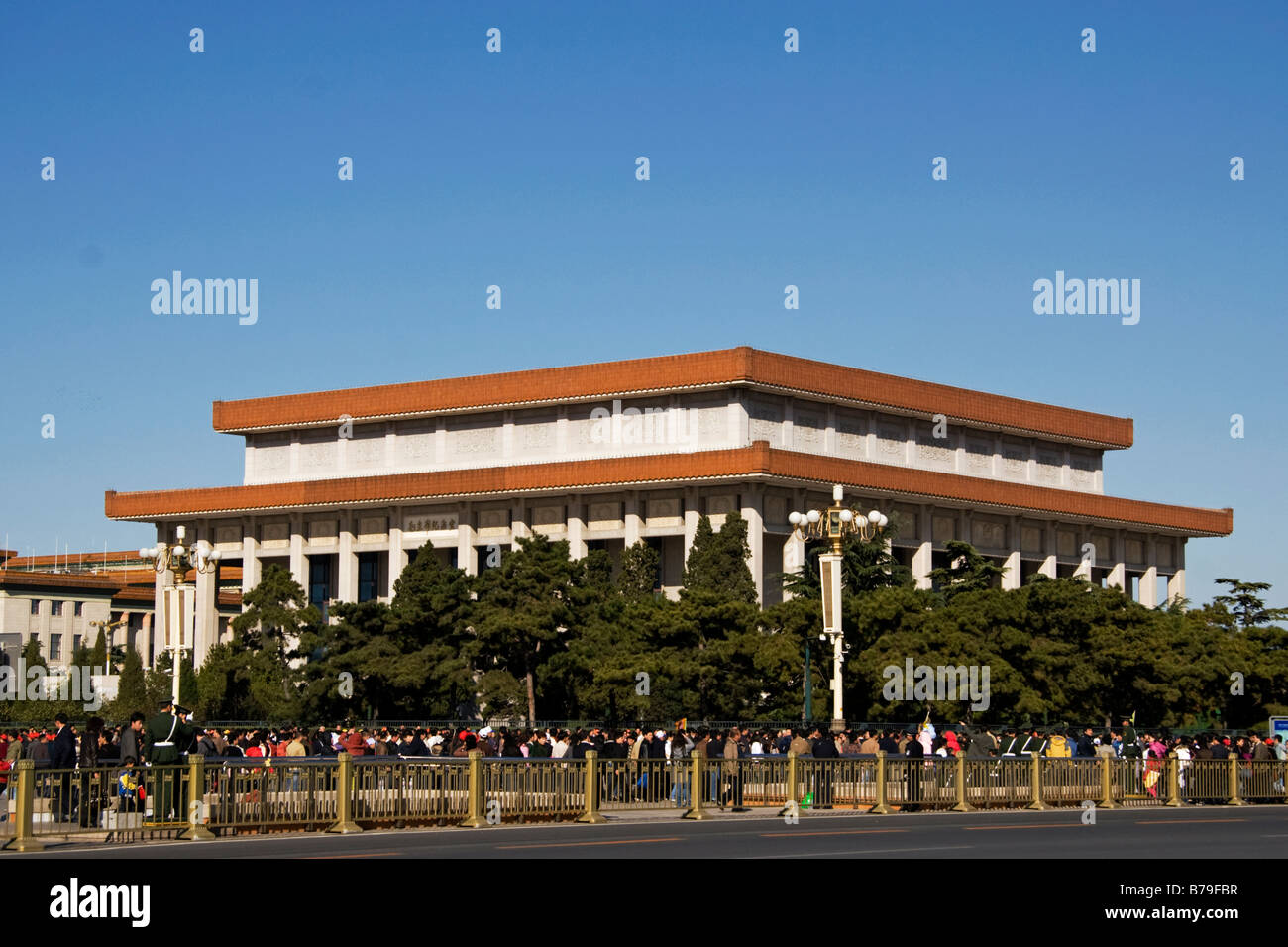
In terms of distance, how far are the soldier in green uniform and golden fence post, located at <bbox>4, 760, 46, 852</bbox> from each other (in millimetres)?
1844

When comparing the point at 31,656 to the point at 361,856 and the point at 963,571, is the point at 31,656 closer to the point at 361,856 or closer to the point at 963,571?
the point at 963,571

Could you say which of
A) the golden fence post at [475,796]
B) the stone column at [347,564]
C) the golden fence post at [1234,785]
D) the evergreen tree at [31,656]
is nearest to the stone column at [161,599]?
the evergreen tree at [31,656]

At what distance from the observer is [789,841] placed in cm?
2219

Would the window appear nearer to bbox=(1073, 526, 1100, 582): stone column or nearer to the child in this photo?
bbox=(1073, 526, 1100, 582): stone column

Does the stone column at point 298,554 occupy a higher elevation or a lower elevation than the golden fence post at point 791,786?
higher

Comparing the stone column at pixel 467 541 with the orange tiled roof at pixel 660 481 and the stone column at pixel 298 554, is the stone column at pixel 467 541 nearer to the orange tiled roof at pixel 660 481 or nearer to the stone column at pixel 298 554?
the orange tiled roof at pixel 660 481

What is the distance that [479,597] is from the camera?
62.8 metres

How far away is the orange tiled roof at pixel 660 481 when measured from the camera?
71000 millimetres

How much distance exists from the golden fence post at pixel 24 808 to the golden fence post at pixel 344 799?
4283 millimetres

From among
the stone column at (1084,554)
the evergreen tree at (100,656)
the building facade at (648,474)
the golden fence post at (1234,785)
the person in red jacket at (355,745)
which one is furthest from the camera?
the evergreen tree at (100,656)

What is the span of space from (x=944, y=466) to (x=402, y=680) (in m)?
32.7

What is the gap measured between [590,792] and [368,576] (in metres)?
58.3
